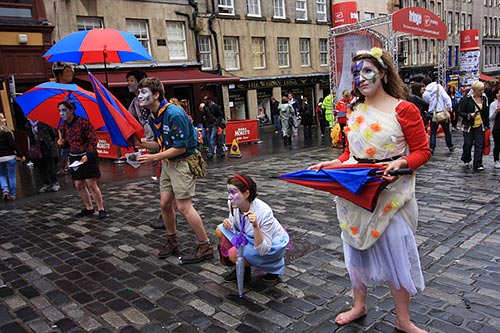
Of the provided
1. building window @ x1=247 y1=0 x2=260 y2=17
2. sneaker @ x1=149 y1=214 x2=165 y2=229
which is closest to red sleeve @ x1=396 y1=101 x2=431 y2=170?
sneaker @ x1=149 y1=214 x2=165 y2=229

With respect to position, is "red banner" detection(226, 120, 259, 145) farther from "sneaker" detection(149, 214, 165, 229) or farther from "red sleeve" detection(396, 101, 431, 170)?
"red sleeve" detection(396, 101, 431, 170)

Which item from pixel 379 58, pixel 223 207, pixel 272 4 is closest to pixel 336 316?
pixel 379 58

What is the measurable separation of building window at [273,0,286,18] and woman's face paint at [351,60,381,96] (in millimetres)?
24892

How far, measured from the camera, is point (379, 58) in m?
2.61

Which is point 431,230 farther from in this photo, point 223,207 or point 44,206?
point 44,206

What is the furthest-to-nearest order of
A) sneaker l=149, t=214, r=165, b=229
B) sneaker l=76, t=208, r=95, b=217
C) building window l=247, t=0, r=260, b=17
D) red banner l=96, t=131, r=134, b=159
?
building window l=247, t=0, r=260, b=17, red banner l=96, t=131, r=134, b=159, sneaker l=76, t=208, r=95, b=217, sneaker l=149, t=214, r=165, b=229

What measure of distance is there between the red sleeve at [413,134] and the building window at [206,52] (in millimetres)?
21118

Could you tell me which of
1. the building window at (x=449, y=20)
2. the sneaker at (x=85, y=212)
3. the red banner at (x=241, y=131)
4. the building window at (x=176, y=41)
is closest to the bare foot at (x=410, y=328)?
the sneaker at (x=85, y=212)

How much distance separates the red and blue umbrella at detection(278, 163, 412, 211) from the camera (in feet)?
8.22

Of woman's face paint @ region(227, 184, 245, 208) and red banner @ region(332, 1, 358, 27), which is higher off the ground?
red banner @ region(332, 1, 358, 27)

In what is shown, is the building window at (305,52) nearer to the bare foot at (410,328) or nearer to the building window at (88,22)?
the building window at (88,22)

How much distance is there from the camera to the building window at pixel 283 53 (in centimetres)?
2659

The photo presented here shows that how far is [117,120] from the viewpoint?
13.8 ft

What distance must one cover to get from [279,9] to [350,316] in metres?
25.8
